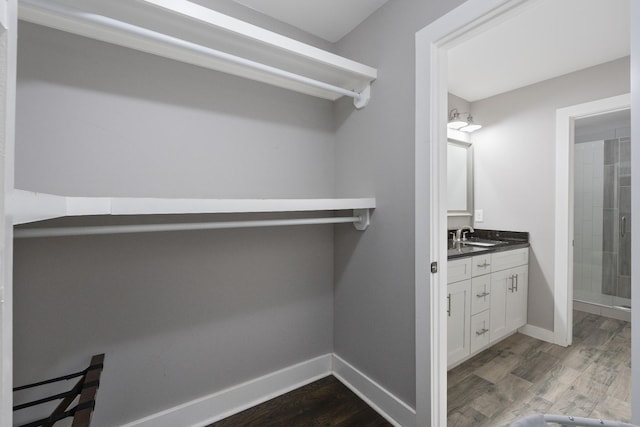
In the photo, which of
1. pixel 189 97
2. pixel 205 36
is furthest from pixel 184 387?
pixel 205 36

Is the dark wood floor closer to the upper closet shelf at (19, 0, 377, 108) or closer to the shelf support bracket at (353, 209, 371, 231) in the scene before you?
the shelf support bracket at (353, 209, 371, 231)

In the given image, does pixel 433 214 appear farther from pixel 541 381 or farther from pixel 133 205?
pixel 541 381

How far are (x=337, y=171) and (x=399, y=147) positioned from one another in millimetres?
552

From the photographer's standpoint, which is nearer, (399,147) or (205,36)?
(205,36)

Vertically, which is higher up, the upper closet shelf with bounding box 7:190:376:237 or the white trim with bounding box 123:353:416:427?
the upper closet shelf with bounding box 7:190:376:237

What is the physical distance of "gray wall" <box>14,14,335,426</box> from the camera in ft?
3.82

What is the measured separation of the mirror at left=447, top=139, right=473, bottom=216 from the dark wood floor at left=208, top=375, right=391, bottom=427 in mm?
1898

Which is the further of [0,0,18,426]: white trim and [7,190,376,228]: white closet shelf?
[7,190,376,228]: white closet shelf

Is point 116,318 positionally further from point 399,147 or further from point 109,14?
point 399,147

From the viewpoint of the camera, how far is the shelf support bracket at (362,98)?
5.41 ft

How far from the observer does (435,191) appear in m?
1.32

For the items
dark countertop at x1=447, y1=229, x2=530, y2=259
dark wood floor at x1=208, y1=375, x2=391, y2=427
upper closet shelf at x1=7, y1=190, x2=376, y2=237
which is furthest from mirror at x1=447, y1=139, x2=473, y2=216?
dark wood floor at x1=208, y1=375, x2=391, y2=427

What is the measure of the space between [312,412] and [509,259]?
202 centimetres

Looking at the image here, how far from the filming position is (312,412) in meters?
1.59
